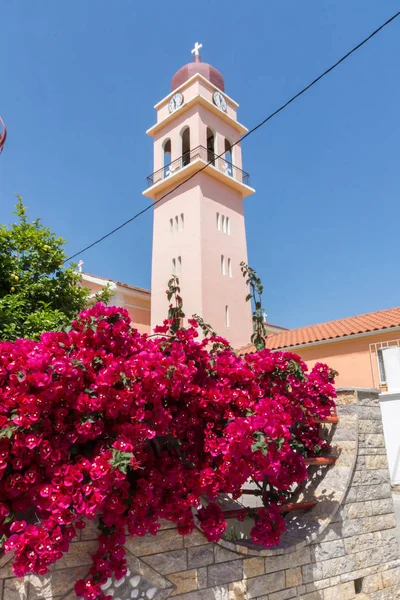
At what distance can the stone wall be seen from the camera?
8.64 feet

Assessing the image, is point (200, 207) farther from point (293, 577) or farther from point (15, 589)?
point (15, 589)

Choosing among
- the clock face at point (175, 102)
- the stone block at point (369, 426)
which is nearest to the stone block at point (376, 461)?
the stone block at point (369, 426)

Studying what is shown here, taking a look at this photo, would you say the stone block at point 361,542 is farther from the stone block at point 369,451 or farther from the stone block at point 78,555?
the stone block at point 78,555

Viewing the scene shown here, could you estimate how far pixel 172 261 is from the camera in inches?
748

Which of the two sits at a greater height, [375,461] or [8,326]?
[8,326]

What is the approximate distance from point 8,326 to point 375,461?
223 inches

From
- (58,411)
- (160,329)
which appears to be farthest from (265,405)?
(58,411)

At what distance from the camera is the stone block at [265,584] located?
3248 mm

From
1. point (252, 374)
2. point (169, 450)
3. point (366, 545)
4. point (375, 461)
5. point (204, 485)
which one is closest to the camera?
point (204, 485)

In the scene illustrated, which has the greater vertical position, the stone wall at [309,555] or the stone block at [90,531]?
the stone block at [90,531]

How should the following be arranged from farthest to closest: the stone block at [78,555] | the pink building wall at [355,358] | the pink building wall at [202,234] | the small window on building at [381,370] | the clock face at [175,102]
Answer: the clock face at [175,102]
the pink building wall at [202,234]
the pink building wall at [355,358]
the small window on building at [381,370]
the stone block at [78,555]

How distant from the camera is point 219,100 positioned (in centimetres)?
2130

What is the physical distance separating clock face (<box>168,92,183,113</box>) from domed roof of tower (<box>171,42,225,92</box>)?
1132mm

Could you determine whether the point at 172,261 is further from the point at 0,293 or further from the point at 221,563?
the point at 221,563
